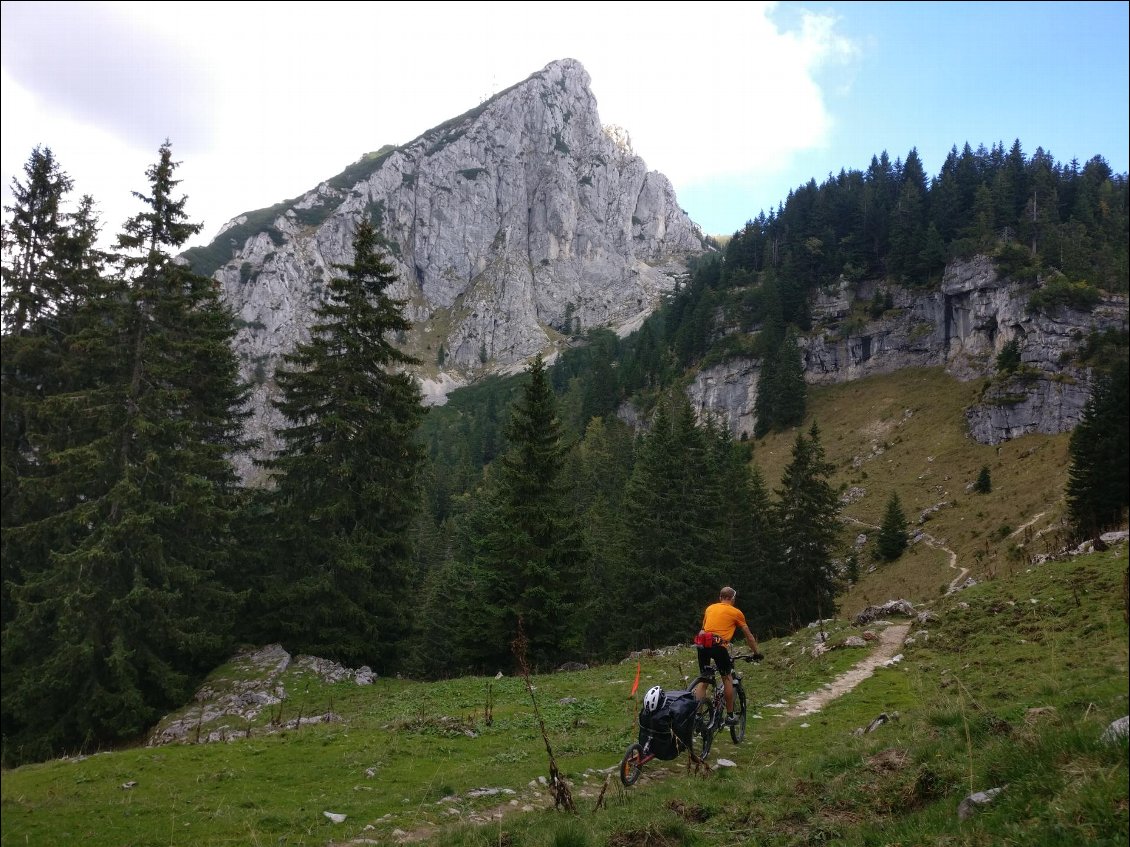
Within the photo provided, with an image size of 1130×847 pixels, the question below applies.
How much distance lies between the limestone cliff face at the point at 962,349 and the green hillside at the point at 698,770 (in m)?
57.0

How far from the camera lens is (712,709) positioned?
988 cm

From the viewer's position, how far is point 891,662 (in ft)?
49.0

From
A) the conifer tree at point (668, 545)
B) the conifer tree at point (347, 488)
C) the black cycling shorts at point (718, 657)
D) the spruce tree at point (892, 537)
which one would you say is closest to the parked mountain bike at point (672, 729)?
the black cycling shorts at point (718, 657)

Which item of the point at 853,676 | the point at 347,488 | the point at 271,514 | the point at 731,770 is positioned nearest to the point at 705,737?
the point at 731,770

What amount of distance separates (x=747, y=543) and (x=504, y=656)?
68.6 ft

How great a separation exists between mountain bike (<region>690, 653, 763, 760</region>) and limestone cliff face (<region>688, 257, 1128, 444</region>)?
61.9 meters

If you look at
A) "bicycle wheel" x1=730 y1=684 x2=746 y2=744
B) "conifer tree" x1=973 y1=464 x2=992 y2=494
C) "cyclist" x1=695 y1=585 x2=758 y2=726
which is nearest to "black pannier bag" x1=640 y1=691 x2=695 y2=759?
"cyclist" x1=695 y1=585 x2=758 y2=726

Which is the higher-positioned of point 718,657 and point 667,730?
point 718,657

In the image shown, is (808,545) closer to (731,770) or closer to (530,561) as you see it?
(530,561)

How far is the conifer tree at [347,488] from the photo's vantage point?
2106 cm

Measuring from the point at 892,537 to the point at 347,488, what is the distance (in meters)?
43.9

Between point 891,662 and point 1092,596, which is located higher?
point 1092,596

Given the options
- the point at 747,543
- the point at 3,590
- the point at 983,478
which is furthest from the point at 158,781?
the point at 983,478

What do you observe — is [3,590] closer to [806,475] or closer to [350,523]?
[350,523]
